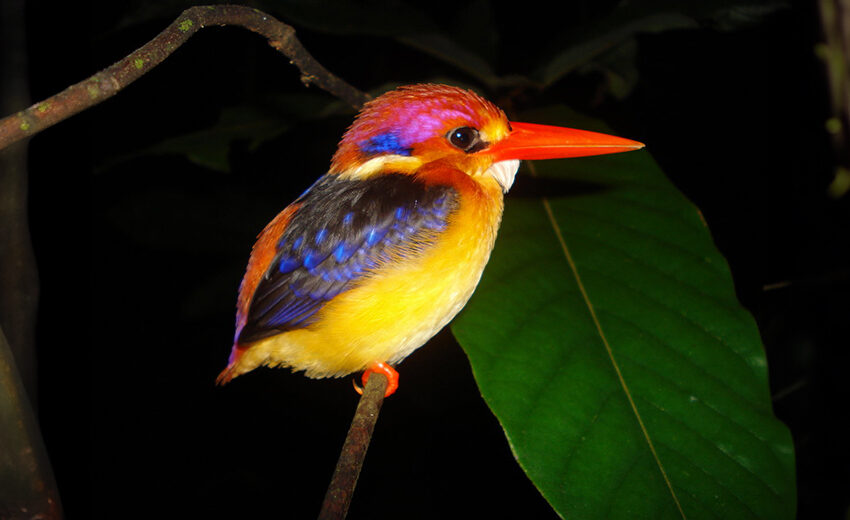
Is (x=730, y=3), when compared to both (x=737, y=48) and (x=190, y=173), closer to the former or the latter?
(x=737, y=48)

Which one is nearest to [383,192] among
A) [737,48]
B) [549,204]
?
[549,204]

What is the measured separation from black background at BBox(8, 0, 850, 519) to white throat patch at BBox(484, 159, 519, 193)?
835 millimetres

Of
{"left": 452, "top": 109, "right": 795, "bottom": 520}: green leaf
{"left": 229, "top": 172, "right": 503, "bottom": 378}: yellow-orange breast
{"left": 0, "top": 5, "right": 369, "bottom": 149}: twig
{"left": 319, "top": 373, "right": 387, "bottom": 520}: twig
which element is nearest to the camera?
{"left": 0, "top": 5, "right": 369, "bottom": 149}: twig

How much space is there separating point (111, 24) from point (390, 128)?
144 cm

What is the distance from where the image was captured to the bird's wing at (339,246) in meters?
1.51

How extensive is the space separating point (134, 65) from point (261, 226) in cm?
181

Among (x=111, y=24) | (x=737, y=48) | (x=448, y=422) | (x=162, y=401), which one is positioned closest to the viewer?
(x=111, y=24)

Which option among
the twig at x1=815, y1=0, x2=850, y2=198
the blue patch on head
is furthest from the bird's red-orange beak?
the twig at x1=815, y1=0, x2=850, y2=198

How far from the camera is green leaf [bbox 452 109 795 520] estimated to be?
129 centimetres

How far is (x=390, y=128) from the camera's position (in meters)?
1.56

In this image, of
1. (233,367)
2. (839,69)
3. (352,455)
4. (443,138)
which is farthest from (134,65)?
(839,69)

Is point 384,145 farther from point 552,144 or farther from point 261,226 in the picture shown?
point 261,226

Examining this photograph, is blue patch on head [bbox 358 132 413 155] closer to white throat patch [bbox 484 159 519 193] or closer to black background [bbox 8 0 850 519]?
white throat patch [bbox 484 159 519 193]

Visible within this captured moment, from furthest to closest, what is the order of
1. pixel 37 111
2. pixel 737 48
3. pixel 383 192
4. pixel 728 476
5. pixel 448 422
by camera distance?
1. pixel 737 48
2. pixel 448 422
3. pixel 383 192
4. pixel 728 476
5. pixel 37 111
